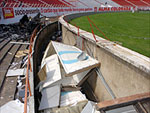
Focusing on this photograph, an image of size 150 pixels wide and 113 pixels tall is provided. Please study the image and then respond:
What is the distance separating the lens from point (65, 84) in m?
5.98

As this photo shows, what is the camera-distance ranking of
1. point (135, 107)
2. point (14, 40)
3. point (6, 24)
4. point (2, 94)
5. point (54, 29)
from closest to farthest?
point (135, 107) → point (2, 94) → point (14, 40) → point (6, 24) → point (54, 29)

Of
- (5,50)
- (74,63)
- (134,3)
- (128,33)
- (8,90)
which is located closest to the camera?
(8,90)

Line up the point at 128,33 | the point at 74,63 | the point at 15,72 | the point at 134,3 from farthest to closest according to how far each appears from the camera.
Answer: the point at 134,3 → the point at 128,33 → the point at 15,72 → the point at 74,63

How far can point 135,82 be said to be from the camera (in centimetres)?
342

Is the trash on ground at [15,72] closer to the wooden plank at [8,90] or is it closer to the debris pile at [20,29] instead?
the wooden plank at [8,90]

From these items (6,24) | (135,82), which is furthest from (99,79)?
(6,24)

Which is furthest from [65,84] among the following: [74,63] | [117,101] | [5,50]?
[5,50]

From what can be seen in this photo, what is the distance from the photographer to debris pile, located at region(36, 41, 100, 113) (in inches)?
181

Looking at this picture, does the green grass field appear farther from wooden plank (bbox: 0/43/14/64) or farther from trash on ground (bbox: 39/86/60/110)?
wooden plank (bbox: 0/43/14/64)

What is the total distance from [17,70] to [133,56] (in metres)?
5.23

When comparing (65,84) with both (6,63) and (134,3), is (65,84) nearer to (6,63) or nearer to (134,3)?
(6,63)

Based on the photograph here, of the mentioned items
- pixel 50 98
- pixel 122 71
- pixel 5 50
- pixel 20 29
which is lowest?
pixel 50 98

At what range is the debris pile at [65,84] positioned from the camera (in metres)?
4.59

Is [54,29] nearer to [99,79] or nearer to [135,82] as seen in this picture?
[99,79]
